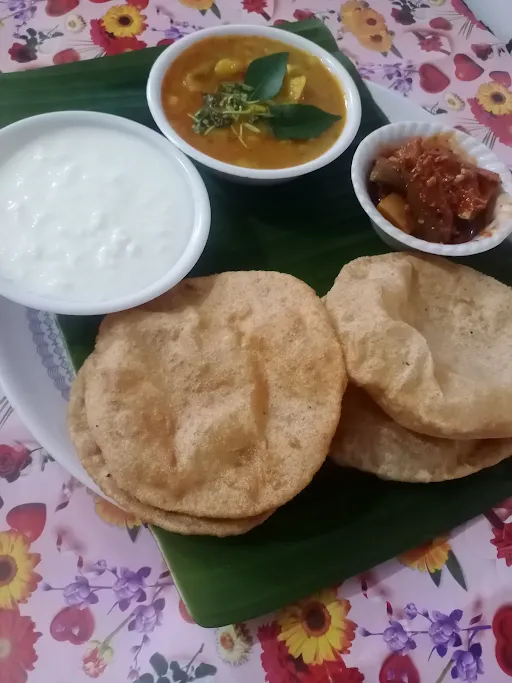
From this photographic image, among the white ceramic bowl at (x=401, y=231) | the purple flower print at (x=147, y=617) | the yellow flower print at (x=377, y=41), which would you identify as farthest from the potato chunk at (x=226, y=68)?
the purple flower print at (x=147, y=617)

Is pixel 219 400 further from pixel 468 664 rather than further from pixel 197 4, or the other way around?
pixel 197 4

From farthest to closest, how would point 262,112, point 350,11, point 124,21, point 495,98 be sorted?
point 350,11
point 495,98
point 124,21
point 262,112

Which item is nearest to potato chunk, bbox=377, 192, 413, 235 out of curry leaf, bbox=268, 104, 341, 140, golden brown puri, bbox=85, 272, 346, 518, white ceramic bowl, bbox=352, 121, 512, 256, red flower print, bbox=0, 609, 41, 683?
white ceramic bowl, bbox=352, 121, 512, 256

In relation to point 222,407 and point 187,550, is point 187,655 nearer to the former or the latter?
point 187,550

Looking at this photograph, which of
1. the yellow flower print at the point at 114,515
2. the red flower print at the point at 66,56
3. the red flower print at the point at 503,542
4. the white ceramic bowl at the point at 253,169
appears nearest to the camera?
the yellow flower print at the point at 114,515

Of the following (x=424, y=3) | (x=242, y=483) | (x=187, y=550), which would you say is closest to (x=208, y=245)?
(x=242, y=483)

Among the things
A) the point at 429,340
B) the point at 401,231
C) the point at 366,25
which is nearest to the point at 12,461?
the point at 429,340

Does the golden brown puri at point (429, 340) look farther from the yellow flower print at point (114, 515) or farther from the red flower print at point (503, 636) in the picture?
the yellow flower print at point (114, 515)
